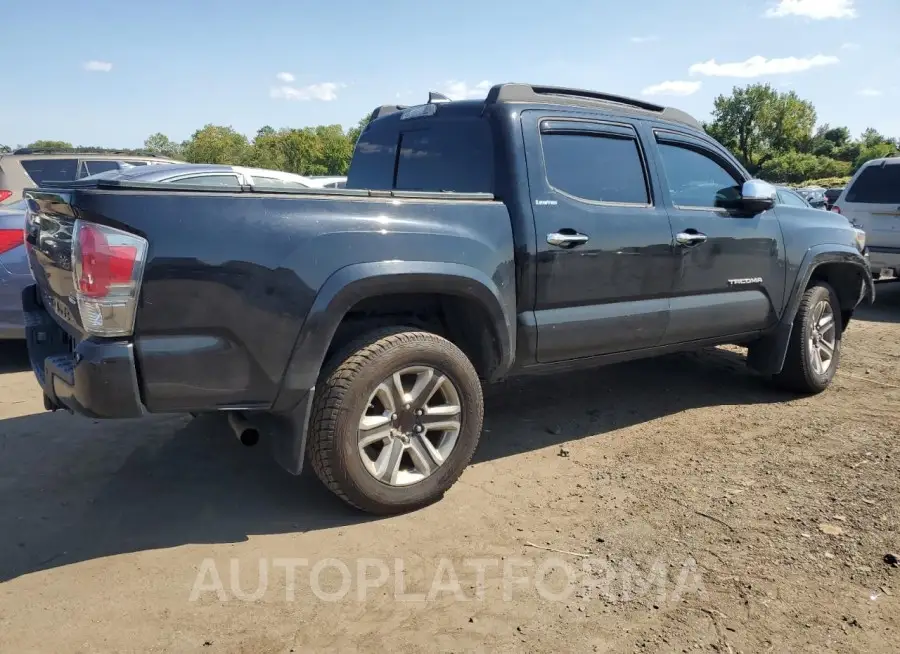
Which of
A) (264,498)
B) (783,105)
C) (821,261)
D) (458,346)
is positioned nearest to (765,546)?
(458,346)

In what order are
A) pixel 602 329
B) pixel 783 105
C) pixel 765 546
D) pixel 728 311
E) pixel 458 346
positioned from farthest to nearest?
pixel 783 105, pixel 728 311, pixel 602 329, pixel 458 346, pixel 765 546

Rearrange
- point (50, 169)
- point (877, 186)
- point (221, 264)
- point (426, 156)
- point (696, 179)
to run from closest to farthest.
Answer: point (221, 264) → point (426, 156) → point (696, 179) → point (877, 186) → point (50, 169)

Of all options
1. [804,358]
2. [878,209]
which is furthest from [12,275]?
[878,209]

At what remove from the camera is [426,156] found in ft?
13.6

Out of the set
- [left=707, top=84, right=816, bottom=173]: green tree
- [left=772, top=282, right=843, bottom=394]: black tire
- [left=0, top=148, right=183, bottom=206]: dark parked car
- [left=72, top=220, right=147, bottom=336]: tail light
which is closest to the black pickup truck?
[left=72, top=220, right=147, bottom=336]: tail light

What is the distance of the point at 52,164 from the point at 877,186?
11.6m

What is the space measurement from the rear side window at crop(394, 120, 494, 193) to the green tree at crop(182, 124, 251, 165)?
176 feet

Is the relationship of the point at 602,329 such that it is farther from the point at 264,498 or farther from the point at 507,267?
the point at 264,498

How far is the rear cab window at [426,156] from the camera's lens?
148 inches

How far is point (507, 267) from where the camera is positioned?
3.48m

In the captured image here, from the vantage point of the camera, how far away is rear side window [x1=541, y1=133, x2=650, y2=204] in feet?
12.4

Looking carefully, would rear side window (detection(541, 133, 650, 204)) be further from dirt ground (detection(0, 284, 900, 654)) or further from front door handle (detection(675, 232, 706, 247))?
dirt ground (detection(0, 284, 900, 654))

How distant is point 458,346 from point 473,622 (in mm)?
1513

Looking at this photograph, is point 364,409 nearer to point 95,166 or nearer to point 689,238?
point 689,238
